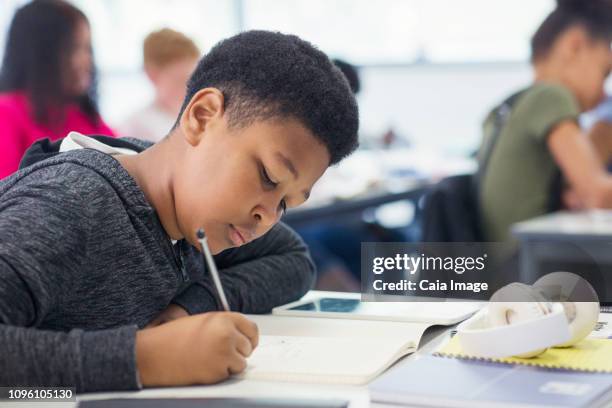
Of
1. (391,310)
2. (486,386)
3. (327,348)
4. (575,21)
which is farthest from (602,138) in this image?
(486,386)

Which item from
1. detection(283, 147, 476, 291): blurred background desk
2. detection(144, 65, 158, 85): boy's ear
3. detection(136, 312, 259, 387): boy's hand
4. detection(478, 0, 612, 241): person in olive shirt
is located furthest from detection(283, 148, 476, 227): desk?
detection(136, 312, 259, 387): boy's hand

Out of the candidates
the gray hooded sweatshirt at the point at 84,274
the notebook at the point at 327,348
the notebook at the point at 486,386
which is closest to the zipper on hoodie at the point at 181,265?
the gray hooded sweatshirt at the point at 84,274

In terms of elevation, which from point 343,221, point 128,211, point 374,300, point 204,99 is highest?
point 204,99

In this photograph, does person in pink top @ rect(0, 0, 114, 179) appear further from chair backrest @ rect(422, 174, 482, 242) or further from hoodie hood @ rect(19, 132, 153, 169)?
hoodie hood @ rect(19, 132, 153, 169)

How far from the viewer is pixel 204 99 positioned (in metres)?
1.08

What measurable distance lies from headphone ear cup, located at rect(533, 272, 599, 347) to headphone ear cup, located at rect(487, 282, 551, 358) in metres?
0.03

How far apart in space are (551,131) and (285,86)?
1709mm

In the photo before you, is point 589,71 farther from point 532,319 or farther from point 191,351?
point 191,351

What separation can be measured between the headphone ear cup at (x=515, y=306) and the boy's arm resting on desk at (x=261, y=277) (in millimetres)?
399

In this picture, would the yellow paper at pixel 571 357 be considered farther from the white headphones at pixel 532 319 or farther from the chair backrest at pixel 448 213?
the chair backrest at pixel 448 213

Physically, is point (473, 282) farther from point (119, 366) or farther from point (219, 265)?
point (119, 366)


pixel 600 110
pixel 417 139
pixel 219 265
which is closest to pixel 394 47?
pixel 417 139

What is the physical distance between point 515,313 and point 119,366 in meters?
0.42

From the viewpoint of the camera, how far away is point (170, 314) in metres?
1.13
